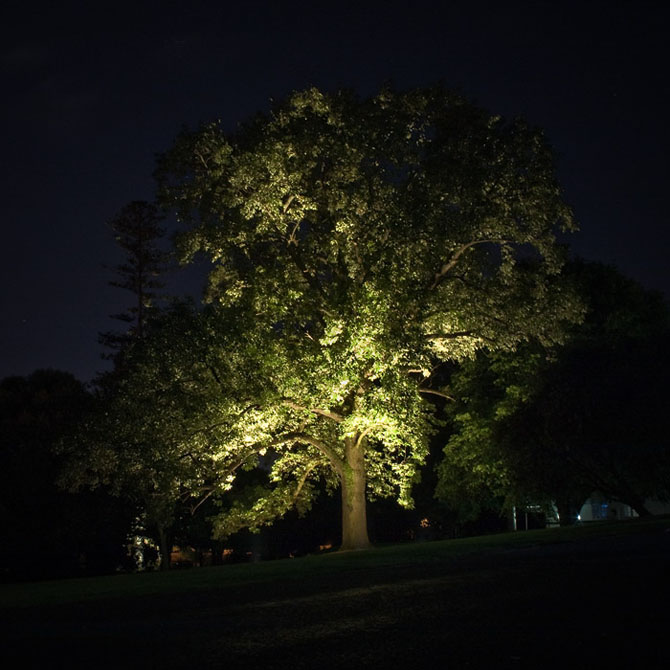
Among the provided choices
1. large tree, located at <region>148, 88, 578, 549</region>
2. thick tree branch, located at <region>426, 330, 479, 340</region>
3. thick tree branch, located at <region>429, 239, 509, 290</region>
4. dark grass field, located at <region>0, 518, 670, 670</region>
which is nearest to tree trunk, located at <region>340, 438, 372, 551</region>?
large tree, located at <region>148, 88, 578, 549</region>

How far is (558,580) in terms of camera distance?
9.88 metres

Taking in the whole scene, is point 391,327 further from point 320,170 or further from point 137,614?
point 137,614

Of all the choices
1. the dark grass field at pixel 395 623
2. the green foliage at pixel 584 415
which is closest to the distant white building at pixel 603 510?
the green foliage at pixel 584 415

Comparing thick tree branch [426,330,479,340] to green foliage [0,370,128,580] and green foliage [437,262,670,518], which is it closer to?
green foliage [437,262,670,518]

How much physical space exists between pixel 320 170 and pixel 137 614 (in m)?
20.4

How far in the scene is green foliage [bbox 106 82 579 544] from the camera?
85.7ft

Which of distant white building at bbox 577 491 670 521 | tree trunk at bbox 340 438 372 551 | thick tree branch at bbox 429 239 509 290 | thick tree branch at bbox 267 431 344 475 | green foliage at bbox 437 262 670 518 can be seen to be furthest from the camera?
distant white building at bbox 577 491 670 521

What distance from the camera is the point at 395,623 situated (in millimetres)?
7555

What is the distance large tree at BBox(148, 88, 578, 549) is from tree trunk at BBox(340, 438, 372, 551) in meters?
0.06

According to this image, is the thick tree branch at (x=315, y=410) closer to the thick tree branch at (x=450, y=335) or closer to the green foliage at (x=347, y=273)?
the green foliage at (x=347, y=273)

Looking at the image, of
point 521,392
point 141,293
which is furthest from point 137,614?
point 141,293

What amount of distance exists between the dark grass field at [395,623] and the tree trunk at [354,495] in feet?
52.7

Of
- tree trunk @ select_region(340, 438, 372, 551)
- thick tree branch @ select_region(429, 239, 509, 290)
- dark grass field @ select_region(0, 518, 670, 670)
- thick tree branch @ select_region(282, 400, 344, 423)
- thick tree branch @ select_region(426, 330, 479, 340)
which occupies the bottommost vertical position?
dark grass field @ select_region(0, 518, 670, 670)

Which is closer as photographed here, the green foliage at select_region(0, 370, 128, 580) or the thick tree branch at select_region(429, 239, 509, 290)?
the thick tree branch at select_region(429, 239, 509, 290)
